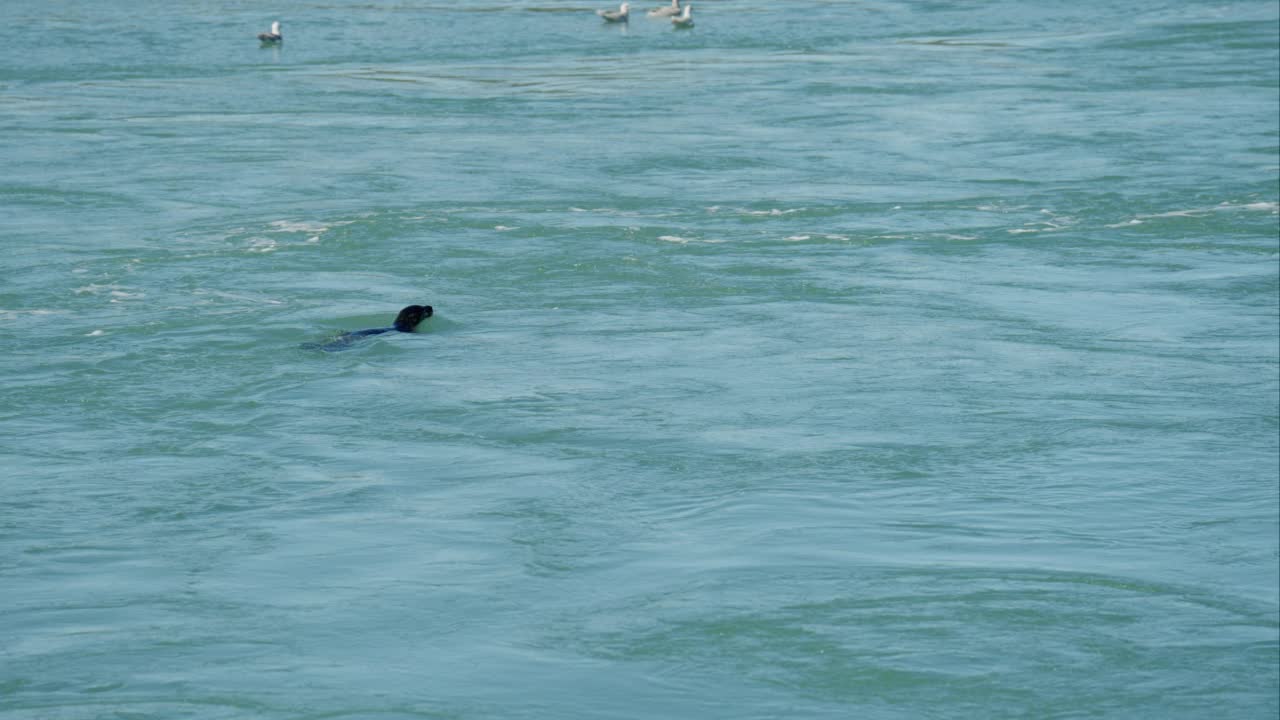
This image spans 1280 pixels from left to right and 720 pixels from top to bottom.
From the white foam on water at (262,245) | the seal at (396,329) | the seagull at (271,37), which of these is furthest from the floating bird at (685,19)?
the seal at (396,329)

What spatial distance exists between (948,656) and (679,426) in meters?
2.70

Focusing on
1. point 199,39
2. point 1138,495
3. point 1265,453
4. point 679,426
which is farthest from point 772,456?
point 199,39

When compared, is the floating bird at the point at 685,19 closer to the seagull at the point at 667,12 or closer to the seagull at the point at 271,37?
the seagull at the point at 667,12

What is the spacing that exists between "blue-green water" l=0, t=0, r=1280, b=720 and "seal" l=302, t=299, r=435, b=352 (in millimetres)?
104

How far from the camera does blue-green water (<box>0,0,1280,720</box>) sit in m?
5.26

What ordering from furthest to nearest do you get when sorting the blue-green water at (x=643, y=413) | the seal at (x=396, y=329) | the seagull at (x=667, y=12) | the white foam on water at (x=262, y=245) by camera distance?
the seagull at (x=667, y=12), the white foam on water at (x=262, y=245), the seal at (x=396, y=329), the blue-green water at (x=643, y=413)

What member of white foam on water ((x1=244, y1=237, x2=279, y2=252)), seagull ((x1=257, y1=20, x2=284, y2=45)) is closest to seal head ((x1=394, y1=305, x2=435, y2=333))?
white foam on water ((x1=244, y1=237, x2=279, y2=252))

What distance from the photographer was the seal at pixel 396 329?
920cm

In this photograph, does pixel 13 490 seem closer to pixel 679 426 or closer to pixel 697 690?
pixel 679 426

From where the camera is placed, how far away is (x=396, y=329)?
948 cm

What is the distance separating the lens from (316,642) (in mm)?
5355

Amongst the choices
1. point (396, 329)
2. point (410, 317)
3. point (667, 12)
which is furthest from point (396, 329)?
point (667, 12)

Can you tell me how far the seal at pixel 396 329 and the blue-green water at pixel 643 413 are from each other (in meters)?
0.10

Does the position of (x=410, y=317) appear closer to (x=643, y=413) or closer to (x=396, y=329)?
(x=396, y=329)
